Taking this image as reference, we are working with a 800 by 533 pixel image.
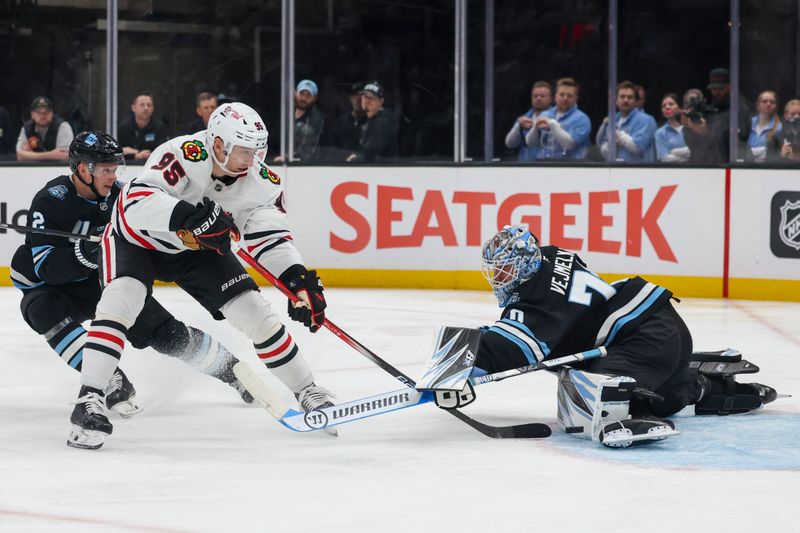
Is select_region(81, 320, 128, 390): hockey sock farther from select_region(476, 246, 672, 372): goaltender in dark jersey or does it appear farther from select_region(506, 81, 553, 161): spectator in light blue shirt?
select_region(506, 81, 553, 161): spectator in light blue shirt

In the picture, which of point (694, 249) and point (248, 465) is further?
point (694, 249)

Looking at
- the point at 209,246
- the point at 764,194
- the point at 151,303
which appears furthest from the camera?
the point at 764,194

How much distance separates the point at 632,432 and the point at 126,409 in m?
1.62

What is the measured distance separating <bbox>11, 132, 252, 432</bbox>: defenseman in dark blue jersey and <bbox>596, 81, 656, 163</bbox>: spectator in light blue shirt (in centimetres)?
410

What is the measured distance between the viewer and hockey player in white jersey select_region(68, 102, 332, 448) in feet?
11.7

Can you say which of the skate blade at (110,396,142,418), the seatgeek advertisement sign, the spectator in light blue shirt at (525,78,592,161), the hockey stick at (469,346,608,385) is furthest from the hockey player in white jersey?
the spectator in light blue shirt at (525,78,592,161)

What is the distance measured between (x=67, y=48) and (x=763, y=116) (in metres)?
4.51

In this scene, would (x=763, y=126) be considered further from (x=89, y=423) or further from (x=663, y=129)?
(x=89, y=423)

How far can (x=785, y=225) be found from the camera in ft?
23.8

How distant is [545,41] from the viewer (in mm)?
8273

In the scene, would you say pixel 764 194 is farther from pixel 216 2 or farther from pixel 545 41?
pixel 216 2

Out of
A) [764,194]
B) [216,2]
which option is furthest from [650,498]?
[216,2]

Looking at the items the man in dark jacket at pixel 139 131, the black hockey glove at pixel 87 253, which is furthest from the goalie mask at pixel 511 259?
the man in dark jacket at pixel 139 131

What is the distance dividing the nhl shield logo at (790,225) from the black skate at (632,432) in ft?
13.2
